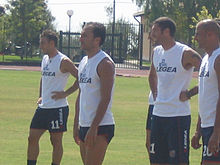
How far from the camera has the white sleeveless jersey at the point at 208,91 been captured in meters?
7.13

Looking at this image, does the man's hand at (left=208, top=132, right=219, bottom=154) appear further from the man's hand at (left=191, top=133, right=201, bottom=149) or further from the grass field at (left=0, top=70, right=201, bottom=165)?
the grass field at (left=0, top=70, right=201, bottom=165)

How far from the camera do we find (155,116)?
8.28 meters

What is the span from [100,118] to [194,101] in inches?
667

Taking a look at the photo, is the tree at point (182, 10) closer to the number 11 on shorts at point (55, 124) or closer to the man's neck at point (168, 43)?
the number 11 on shorts at point (55, 124)

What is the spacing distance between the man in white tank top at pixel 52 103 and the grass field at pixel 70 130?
1118 millimetres

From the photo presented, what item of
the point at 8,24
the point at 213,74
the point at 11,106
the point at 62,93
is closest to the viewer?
the point at 213,74

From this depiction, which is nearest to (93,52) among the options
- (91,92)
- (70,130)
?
(91,92)

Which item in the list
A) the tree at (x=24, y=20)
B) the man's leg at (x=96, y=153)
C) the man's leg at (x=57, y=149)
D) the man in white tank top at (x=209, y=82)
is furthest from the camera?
the tree at (x=24, y=20)

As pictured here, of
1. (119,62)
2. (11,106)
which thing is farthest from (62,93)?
(119,62)

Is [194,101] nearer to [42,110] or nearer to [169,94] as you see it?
[42,110]

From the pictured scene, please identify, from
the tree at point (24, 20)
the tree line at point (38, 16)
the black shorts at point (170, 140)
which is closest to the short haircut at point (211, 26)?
the black shorts at point (170, 140)

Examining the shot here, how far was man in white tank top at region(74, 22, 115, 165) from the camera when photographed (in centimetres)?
760

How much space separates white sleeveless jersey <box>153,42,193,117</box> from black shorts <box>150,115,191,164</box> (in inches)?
3.4

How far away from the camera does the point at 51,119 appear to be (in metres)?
10.2
